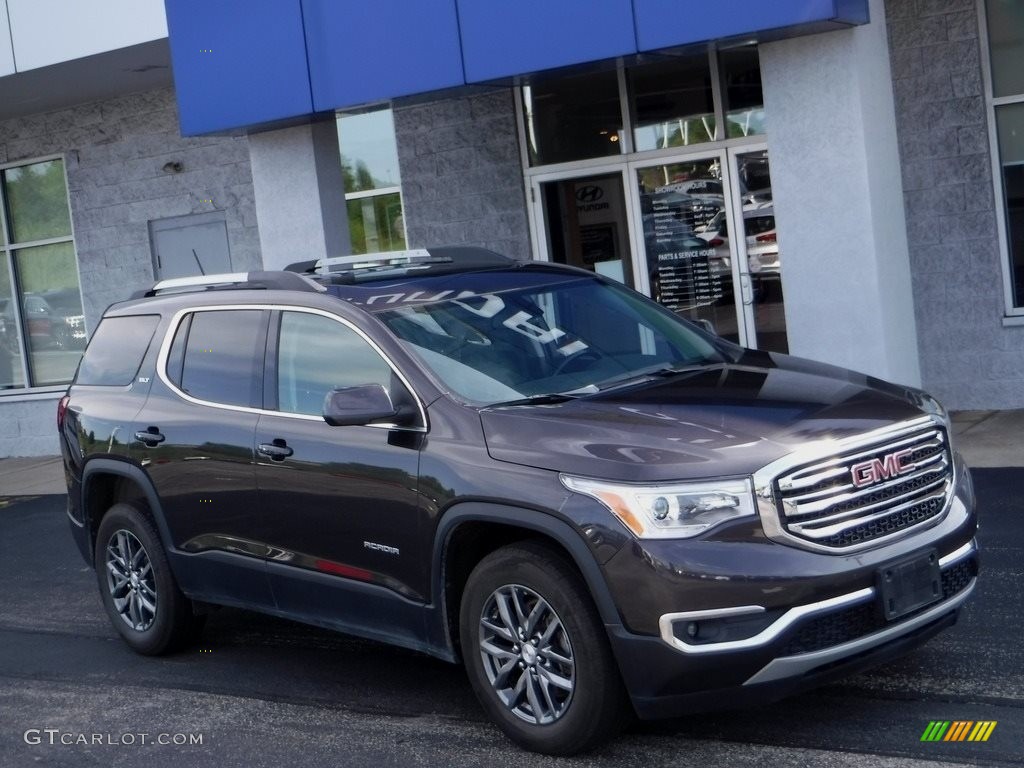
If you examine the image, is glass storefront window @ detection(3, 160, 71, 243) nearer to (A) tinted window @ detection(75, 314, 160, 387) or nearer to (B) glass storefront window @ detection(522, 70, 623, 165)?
(B) glass storefront window @ detection(522, 70, 623, 165)

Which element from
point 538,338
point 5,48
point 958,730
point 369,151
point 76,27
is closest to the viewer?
point 958,730

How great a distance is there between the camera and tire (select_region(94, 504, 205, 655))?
6.77m

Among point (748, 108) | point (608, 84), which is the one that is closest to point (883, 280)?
point (748, 108)

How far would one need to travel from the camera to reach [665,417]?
4828 millimetres

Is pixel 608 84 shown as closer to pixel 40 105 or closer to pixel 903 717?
pixel 40 105

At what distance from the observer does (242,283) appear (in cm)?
663

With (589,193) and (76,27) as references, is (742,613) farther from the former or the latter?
(76,27)

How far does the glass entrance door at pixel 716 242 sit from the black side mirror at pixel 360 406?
6737 millimetres

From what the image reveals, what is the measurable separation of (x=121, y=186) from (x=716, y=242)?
291 inches

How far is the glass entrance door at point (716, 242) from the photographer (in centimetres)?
1180

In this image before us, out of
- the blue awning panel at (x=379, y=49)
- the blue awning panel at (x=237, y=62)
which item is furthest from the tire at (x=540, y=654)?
the blue awning panel at (x=237, y=62)

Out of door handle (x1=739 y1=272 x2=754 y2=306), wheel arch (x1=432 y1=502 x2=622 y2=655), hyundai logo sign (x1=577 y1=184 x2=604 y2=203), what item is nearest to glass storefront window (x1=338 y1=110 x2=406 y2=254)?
hyundai logo sign (x1=577 y1=184 x2=604 y2=203)

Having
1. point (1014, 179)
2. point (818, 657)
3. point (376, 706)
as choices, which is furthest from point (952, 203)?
point (818, 657)

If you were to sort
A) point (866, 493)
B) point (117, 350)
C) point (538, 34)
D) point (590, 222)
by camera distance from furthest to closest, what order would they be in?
point (590, 222)
point (538, 34)
point (117, 350)
point (866, 493)
